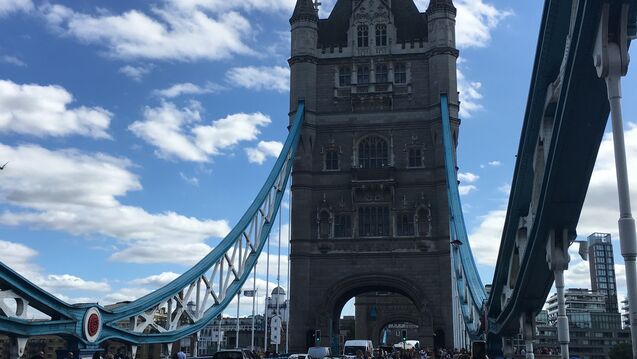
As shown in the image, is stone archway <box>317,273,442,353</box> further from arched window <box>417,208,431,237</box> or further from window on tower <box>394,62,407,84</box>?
window on tower <box>394,62,407,84</box>

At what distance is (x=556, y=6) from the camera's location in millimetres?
14438

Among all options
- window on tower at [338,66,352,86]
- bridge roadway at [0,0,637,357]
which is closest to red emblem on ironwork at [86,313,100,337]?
bridge roadway at [0,0,637,357]

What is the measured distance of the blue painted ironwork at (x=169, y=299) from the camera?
2008 cm

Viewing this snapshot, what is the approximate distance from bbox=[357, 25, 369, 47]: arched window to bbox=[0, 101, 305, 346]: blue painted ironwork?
20.2 ft

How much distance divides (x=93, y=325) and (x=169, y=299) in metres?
7.43

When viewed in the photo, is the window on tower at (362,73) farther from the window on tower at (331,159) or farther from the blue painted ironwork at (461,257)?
the blue painted ironwork at (461,257)

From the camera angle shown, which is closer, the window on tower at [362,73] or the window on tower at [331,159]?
the window on tower at [331,159]

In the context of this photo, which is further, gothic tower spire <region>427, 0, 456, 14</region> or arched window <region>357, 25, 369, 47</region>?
arched window <region>357, 25, 369, 47</region>

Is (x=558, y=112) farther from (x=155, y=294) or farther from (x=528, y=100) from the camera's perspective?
(x=155, y=294)

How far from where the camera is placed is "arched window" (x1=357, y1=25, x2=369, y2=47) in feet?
163

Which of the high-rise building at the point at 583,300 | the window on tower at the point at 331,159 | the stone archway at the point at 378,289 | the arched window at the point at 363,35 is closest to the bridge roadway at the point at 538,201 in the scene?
the stone archway at the point at 378,289

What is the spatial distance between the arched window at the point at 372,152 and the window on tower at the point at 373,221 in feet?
9.56

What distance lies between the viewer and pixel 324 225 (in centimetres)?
4638

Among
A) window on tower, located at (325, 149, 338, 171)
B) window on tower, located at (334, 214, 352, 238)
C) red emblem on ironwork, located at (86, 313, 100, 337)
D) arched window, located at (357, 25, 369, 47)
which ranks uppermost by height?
arched window, located at (357, 25, 369, 47)
